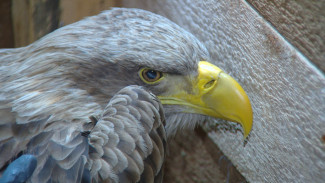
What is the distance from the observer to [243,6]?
1990 millimetres

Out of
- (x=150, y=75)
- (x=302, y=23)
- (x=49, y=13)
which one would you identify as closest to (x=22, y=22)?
(x=49, y=13)

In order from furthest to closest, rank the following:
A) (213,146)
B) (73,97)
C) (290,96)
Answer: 1. (213,146)
2. (73,97)
3. (290,96)

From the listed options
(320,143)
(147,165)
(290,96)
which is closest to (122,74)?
(147,165)

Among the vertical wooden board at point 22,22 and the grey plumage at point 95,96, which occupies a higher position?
the grey plumage at point 95,96

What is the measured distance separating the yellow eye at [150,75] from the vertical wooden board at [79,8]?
1263 millimetres

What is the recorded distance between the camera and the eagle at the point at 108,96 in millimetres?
1762

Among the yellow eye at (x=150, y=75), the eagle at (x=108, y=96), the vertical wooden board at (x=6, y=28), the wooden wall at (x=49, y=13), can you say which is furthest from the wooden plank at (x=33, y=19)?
the yellow eye at (x=150, y=75)

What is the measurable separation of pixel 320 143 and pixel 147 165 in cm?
75

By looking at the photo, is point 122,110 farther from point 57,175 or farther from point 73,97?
point 57,175

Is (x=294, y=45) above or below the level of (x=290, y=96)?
above

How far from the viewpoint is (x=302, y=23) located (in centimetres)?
163

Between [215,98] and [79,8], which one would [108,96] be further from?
[79,8]

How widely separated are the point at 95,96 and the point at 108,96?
66 millimetres

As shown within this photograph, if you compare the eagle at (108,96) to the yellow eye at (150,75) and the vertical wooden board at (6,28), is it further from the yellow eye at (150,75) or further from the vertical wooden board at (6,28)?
the vertical wooden board at (6,28)
